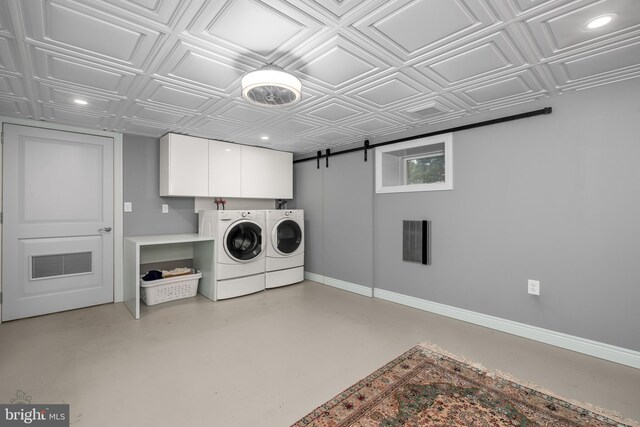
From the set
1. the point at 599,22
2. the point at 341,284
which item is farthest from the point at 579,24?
the point at 341,284

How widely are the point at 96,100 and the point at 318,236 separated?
10.6 ft

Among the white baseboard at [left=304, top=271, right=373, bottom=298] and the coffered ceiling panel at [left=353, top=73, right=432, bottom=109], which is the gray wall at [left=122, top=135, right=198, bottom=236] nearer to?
the white baseboard at [left=304, top=271, right=373, bottom=298]

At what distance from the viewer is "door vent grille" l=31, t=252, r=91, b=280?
131 inches

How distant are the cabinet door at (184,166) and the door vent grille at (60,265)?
118cm

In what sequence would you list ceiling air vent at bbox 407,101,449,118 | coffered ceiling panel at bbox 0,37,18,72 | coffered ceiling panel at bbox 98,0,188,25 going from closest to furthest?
coffered ceiling panel at bbox 98,0,188,25
coffered ceiling panel at bbox 0,37,18,72
ceiling air vent at bbox 407,101,449,118

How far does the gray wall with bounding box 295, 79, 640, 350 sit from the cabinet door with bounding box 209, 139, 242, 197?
2.56 metres

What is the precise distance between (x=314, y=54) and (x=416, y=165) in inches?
91.2

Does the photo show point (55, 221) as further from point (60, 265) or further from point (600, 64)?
point (600, 64)

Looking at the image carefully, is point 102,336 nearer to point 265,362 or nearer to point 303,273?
point 265,362

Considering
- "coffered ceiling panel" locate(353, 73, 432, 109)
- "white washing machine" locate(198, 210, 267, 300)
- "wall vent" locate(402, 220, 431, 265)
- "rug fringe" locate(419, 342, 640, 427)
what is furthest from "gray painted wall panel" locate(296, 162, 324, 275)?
"rug fringe" locate(419, 342, 640, 427)

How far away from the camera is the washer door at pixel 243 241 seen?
12.8 ft

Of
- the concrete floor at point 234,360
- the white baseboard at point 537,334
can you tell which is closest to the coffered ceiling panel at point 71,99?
the concrete floor at point 234,360

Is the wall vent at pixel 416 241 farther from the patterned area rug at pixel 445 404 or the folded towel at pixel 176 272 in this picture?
the folded towel at pixel 176 272

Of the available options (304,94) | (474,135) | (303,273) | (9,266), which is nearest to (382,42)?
(304,94)
